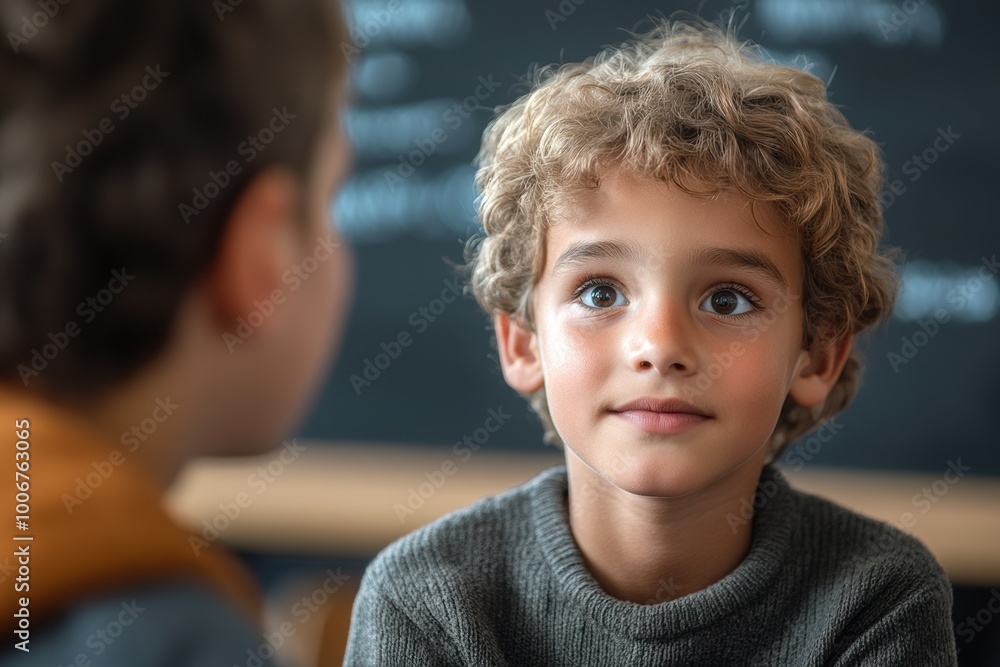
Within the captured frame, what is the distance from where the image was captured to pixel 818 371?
116 centimetres

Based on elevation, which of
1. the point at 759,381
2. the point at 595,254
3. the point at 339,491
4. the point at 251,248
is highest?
the point at 251,248

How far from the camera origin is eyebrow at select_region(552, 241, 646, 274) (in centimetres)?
100

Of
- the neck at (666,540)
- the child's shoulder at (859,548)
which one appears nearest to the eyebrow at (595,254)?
the neck at (666,540)

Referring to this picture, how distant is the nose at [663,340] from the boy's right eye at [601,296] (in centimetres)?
4

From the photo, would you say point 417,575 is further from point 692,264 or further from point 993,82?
point 993,82

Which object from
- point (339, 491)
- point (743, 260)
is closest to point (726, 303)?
point (743, 260)

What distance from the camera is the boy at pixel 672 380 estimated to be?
3.26 feet

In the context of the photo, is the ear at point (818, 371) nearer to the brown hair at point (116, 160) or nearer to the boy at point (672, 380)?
the boy at point (672, 380)

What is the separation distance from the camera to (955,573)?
96.4 inches

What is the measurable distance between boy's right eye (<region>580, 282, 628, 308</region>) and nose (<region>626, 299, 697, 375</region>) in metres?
0.04

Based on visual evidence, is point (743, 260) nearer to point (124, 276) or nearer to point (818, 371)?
point (818, 371)

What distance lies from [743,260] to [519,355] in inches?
12.5

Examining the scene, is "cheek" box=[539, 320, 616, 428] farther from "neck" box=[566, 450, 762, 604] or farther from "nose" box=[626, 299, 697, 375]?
"neck" box=[566, 450, 762, 604]

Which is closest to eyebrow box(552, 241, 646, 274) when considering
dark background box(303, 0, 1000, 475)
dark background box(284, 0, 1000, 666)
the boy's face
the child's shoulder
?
the boy's face
